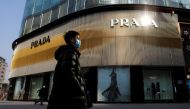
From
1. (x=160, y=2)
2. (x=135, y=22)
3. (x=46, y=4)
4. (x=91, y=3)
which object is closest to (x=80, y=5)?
(x=91, y=3)

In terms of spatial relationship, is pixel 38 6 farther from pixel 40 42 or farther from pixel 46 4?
pixel 40 42

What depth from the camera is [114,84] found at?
21.6 meters

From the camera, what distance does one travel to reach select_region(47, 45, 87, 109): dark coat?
316cm

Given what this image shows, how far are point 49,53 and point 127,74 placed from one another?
9464mm

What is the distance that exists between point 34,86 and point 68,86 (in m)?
26.7

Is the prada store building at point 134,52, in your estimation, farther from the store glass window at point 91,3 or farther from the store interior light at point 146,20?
the store glass window at point 91,3

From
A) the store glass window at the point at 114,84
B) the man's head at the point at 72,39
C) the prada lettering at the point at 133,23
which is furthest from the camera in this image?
the prada lettering at the point at 133,23

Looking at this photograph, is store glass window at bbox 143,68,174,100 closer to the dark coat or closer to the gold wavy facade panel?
the gold wavy facade panel

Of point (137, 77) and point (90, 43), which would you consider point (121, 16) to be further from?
point (137, 77)

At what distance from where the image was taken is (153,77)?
22391mm

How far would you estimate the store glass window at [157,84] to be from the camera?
21.7m

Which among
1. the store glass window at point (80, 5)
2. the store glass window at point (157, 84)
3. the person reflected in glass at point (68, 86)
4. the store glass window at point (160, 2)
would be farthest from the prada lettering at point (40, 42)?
the person reflected in glass at point (68, 86)

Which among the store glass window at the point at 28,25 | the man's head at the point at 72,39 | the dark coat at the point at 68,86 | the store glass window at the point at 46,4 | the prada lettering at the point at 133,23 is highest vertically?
the store glass window at the point at 46,4

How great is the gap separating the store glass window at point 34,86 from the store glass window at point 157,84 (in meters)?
11.8
